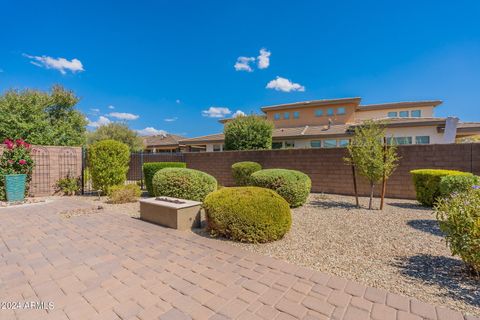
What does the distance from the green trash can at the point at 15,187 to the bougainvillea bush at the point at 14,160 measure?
0.44 m

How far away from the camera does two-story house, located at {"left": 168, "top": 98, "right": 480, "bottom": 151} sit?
16892 millimetres

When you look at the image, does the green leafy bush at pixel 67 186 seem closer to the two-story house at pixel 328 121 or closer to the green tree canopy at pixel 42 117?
the green tree canopy at pixel 42 117

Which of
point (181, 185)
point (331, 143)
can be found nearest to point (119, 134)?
point (331, 143)

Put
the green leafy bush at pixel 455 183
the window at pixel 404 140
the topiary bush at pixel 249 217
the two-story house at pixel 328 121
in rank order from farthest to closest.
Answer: the two-story house at pixel 328 121, the window at pixel 404 140, the green leafy bush at pixel 455 183, the topiary bush at pixel 249 217

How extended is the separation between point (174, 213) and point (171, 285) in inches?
93.1

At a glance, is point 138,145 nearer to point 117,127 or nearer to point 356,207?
A: point 117,127

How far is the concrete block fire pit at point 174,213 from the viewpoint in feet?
16.4

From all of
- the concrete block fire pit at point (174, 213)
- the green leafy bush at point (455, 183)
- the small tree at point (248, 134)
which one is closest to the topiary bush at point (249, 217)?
the concrete block fire pit at point (174, 213)

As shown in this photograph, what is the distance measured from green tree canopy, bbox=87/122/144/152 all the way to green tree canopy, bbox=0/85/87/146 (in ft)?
25.8

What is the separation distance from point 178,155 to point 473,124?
1947 cm

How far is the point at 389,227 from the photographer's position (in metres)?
5.17

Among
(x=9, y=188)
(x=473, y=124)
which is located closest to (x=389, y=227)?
(x=9, y=188)

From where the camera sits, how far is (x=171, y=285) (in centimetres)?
277

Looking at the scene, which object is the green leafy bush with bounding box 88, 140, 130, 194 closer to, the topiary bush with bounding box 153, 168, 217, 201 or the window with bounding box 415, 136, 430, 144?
the topiary bush with bounding box 153, 168, 217, 201
